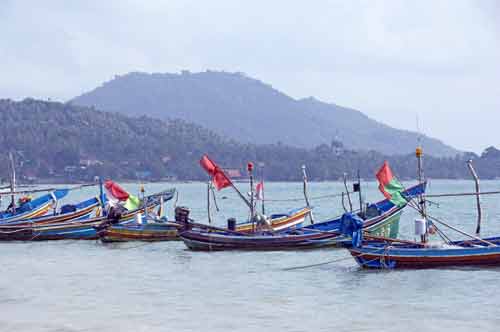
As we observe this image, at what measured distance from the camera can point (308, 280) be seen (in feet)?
102

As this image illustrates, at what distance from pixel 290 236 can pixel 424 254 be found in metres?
8.65

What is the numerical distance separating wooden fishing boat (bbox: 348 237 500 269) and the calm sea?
38cm

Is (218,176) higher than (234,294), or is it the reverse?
(218,176)

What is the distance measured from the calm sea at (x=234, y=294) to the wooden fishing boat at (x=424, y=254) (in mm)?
375

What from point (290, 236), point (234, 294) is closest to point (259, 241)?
point (290, 236)

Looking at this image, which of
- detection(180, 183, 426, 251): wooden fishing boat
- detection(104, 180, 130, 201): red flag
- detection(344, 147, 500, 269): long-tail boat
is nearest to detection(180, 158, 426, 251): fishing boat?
detection(180, 183, 426, 251): wooden fishing boat

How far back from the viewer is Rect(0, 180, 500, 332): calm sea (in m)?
23.4

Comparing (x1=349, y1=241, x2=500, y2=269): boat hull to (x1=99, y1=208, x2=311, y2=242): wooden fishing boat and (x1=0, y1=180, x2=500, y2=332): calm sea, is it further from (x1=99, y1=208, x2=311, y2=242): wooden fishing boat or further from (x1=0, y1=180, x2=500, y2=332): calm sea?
(x1=99, y1=208, x2=311, y2=242): wooden fishing boat

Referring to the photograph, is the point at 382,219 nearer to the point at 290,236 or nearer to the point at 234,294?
the point at 290,236

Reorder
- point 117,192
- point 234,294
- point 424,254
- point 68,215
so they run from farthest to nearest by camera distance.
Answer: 1. point 68,215
2. point 117,192
3. point 424,254
4. point 234,294

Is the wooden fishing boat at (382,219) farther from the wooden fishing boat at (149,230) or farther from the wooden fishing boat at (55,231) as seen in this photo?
the wooden fishing boat at (55,231)

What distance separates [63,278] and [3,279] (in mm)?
2155

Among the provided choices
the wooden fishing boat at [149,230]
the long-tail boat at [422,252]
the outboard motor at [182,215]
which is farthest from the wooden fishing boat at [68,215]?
the long-tail boat at [422,252]

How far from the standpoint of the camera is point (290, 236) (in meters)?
38.1
